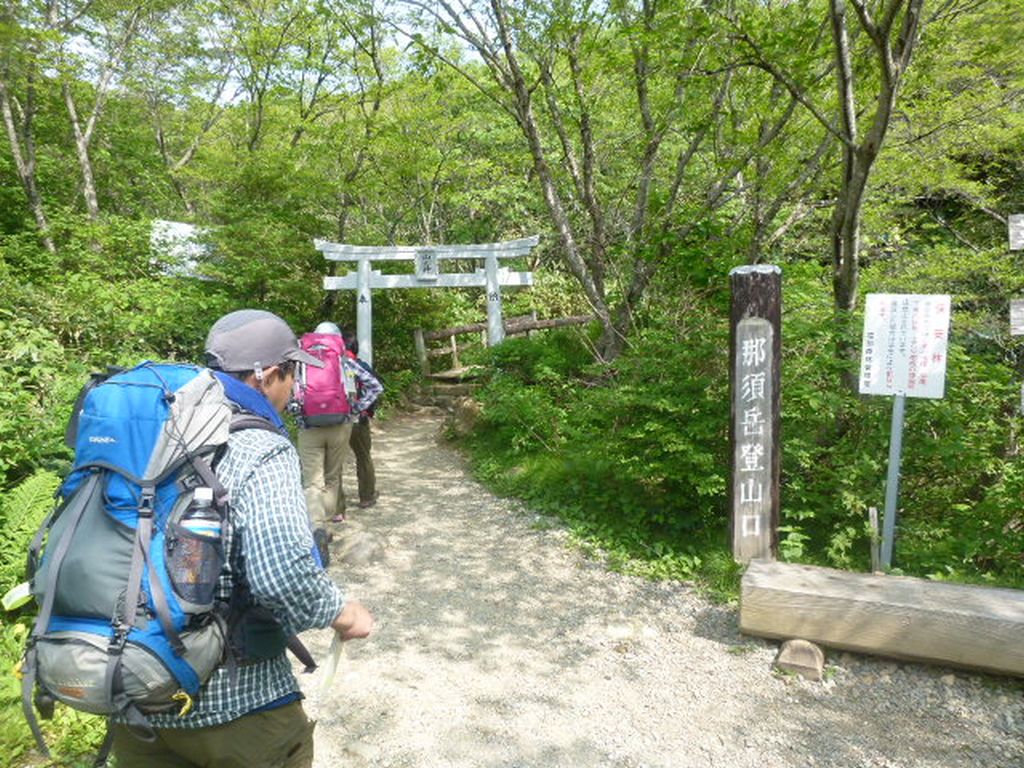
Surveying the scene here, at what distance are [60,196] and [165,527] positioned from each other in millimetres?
12682

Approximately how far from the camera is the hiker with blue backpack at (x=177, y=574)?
4.50 feet

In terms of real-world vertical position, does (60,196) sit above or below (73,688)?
above

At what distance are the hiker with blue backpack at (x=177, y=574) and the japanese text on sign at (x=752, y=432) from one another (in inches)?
136

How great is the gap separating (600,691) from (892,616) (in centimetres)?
154

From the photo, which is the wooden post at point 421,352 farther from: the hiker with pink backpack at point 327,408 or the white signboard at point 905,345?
the white signboard at point 905,345

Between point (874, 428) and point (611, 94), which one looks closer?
point (874, 428)

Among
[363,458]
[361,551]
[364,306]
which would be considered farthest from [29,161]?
[361,551]

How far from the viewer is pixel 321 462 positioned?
5188mm

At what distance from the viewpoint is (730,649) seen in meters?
3.82

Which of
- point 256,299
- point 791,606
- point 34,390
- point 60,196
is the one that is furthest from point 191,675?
point 60,196

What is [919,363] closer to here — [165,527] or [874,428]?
[874,428]

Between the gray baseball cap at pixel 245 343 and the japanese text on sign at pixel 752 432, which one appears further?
the japanese text on sign at pixel 752 432

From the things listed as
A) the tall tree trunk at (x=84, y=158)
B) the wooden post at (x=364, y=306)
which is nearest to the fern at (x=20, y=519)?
the wooden post at (x=364, y=306)

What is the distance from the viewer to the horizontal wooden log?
3303 millimetres
